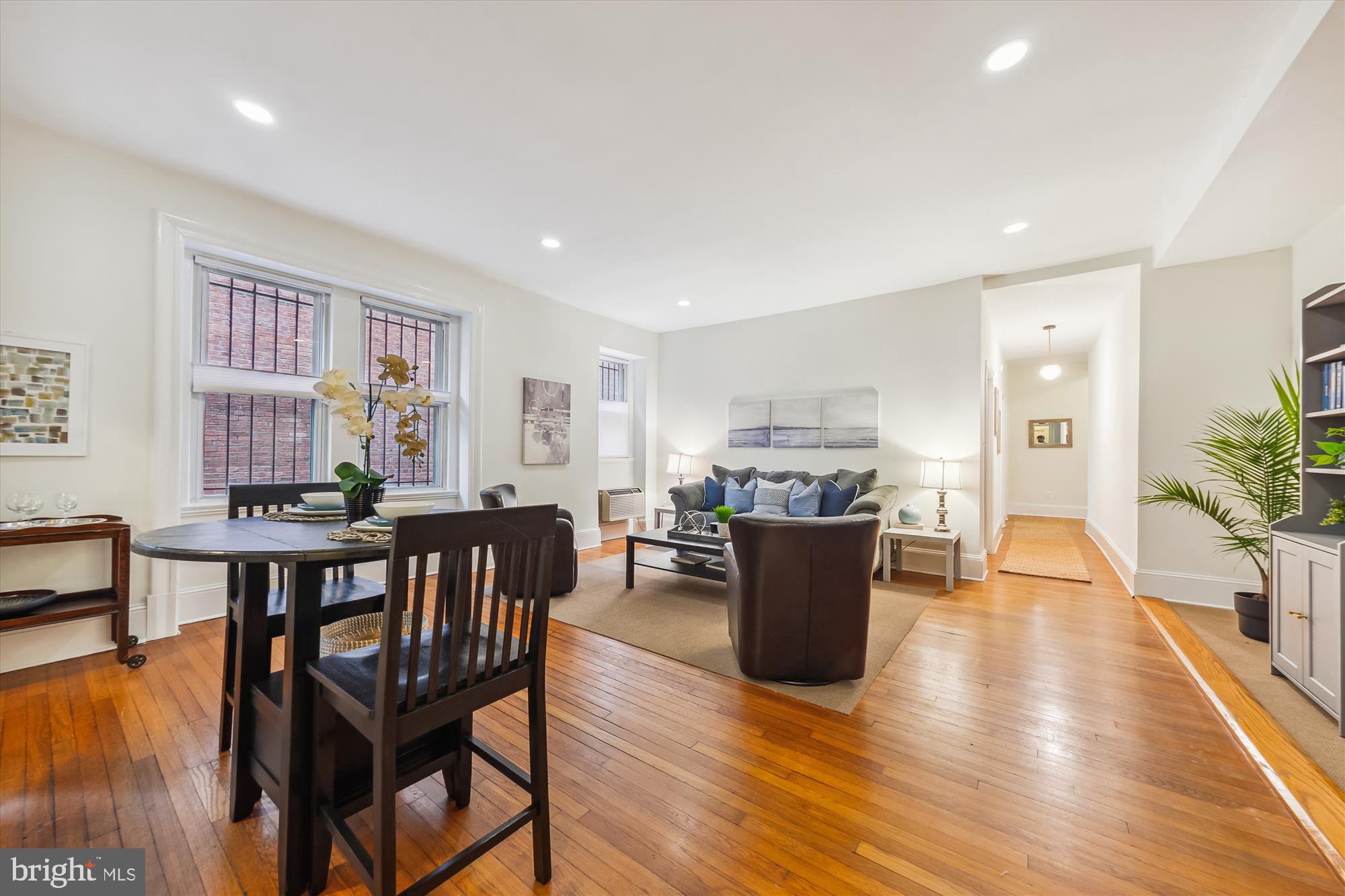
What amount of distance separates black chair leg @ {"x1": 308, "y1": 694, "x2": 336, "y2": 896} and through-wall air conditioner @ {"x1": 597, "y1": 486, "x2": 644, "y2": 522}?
486 cm

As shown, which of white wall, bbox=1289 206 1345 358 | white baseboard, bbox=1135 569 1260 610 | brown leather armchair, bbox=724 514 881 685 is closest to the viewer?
brown leather armchair, bbox=724 514 881 685

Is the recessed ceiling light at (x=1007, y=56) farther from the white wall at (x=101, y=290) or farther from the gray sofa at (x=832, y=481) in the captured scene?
the white wall at (x=101, y=290)

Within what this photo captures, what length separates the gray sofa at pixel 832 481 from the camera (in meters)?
4.30

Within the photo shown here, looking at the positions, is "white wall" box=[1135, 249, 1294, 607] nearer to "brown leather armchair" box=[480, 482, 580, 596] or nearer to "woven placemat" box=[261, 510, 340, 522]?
"brown leather armchair" box=[480, 482, 580, 596]

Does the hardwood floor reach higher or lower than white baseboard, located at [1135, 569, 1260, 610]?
lower

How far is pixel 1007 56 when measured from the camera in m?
2.03

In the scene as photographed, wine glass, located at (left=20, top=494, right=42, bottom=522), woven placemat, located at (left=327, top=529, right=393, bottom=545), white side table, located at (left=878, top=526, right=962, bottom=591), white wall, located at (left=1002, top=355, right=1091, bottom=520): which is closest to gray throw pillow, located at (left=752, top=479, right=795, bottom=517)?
white side table, located at (left=878, top=526, right=962, bottom=591)

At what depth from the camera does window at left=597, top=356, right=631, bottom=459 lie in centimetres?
Result: 680

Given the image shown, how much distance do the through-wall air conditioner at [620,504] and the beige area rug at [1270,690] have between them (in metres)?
5.14

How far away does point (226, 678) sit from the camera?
5.90ft

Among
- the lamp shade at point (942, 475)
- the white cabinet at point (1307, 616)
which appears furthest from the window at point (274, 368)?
the white cabinet at point (1307, 616)

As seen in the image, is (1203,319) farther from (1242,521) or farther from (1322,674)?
(1322,674)

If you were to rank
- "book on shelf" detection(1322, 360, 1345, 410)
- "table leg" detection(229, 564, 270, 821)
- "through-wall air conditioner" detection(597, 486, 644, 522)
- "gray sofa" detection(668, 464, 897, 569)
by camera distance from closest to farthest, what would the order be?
"table leg" detection(229, 564, 270, 821)
"book on shelf" detection(1322, 360, 1345, 410)
"gray sofa" detection(668, 464, 897, 569)
"through-wall air conditioner" detection(597, 486, 644, 522)

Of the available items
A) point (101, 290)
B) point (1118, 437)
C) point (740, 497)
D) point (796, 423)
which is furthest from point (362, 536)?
point (1118, 437)
